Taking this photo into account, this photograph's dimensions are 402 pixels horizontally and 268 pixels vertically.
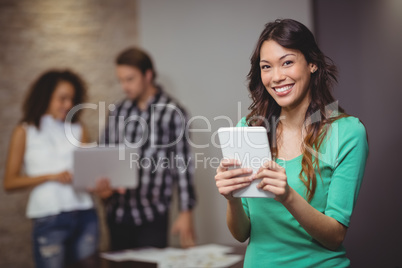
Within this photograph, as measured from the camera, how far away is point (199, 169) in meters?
3.52

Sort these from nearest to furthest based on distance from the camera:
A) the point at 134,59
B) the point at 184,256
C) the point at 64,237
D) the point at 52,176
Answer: the point at 184,256, the point at 64,237, the point at 52,176, the point at 134,59

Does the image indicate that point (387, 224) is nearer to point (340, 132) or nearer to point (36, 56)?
point (340, 132)

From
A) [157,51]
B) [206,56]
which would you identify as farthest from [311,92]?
[157,51]

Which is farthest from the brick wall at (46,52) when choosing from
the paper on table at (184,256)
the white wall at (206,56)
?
the paper on table at (184,256)

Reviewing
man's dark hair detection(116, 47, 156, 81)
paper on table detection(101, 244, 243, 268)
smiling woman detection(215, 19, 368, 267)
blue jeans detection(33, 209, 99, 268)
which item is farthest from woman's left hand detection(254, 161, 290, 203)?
man's dark hair detection(116, 47, 156, 81)

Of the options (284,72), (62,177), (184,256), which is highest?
(284,72)

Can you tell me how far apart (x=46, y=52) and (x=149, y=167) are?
1.58 m

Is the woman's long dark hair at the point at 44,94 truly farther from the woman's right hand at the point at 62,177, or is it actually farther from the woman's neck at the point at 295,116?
the woman's neck at the point at 295,116

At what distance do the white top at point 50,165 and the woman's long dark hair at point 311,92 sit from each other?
1.56 meters

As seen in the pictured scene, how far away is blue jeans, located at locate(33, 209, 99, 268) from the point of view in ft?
A: 7.76

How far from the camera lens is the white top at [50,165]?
2457 mm

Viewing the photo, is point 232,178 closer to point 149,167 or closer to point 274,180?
point 274,180

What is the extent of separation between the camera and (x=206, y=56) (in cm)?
341

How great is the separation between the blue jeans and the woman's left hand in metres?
1.70
